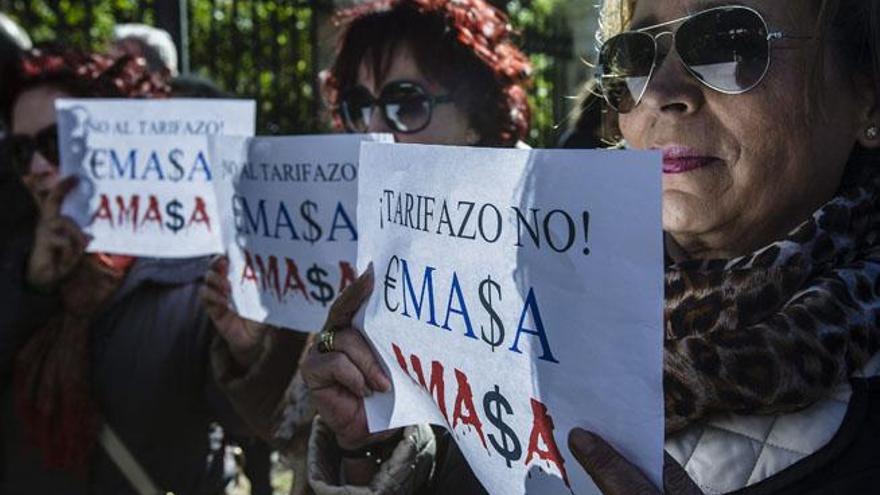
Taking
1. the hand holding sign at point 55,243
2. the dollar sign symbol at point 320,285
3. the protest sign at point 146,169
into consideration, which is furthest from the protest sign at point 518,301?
the hand holding sign at point 55,243

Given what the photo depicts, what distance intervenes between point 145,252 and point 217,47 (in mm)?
4231

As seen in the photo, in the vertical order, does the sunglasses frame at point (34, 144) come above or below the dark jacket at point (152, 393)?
above

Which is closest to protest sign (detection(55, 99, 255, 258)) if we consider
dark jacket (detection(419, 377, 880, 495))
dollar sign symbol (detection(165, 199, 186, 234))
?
dollar sign symbol (detection(165, 199, 186, 234))

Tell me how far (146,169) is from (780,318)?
2011 mm

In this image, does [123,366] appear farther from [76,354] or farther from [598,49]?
[598,49]

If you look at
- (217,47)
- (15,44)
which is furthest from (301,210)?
(217,47)

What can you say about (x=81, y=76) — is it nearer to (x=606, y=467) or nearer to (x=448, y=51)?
(x=448, y=51)

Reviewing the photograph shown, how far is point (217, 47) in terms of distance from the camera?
264 inches

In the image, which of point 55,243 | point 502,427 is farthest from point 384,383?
point 55,243

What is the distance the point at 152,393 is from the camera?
2.69m

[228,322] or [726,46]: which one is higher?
[726,46]

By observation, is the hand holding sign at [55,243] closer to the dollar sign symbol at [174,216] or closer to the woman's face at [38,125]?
the woman's face at [38,125]

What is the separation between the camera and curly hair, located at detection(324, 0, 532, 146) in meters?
2.36

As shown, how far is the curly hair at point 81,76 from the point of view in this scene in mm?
3047
